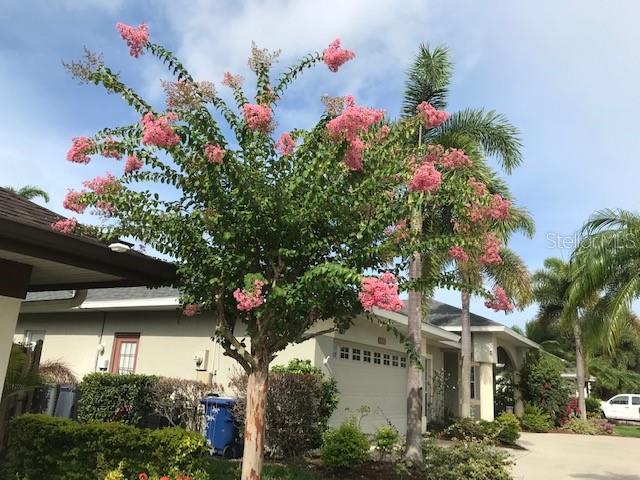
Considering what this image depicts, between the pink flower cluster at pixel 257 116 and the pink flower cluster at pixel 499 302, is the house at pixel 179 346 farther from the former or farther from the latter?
the pink flower cluster at pixel 257 116

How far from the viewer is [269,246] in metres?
5.82

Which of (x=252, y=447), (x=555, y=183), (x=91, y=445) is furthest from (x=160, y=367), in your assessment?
(x=555, y=183)

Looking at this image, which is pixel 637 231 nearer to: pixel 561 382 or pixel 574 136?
pixel 574 136

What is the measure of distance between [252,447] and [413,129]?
153 inches

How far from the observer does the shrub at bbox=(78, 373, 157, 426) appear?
1190 cm

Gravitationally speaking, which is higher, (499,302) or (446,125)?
(446,125)

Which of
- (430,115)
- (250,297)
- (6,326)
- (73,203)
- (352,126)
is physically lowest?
(6,326)

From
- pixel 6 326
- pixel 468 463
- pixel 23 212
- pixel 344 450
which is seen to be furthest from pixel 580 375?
pixel 23 212

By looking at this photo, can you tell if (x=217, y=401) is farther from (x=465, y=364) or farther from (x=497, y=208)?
(x=465, y=364)

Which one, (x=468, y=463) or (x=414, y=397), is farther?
(x=414, y=397)

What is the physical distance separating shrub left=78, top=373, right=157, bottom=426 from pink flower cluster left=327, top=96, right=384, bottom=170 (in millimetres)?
8328

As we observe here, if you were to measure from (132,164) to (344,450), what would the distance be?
6124mm

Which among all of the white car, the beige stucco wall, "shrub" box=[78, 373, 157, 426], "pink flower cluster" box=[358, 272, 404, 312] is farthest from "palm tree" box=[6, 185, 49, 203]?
the white car

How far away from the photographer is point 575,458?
14367mm
